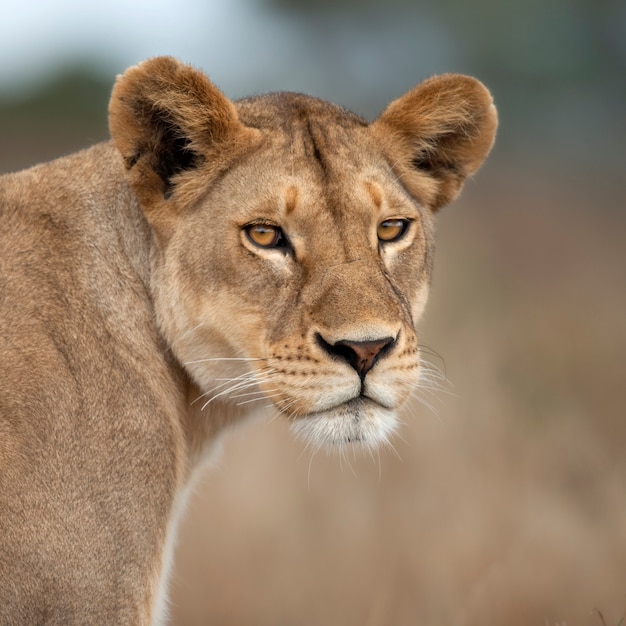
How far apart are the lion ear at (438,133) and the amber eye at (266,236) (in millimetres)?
686

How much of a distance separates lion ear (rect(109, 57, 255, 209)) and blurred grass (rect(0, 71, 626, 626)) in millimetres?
2628

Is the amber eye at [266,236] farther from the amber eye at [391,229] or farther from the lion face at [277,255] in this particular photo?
the amber eye at [391,229]

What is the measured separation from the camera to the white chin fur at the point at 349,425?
395cm

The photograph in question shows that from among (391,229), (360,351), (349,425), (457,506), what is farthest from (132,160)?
(457,506)

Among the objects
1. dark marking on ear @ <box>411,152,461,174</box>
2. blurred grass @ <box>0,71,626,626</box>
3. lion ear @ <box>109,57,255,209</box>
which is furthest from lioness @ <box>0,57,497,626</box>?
blurred grass @ <box>0,71,626,626</box>

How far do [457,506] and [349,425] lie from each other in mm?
4306

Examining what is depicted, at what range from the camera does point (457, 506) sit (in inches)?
318

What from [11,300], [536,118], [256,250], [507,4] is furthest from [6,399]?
[507,4]

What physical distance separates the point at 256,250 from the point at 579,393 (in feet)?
20.5

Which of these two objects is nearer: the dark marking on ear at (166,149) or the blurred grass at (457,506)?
the dark marking on ear at (166,149)

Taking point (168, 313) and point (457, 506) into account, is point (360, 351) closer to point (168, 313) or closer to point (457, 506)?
point (168, 313)

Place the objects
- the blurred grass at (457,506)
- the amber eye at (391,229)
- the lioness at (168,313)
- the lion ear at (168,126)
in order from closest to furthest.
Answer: the lioness at (168,313)
the lion ear at (168,126)
the amber eye at (391,229)
the blurred grass at (457,506)

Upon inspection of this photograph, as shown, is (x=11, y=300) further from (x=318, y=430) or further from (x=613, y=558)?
(x=613, y=558)

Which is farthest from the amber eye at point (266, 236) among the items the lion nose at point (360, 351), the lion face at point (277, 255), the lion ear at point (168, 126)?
the lion nose at point (360, 351)
